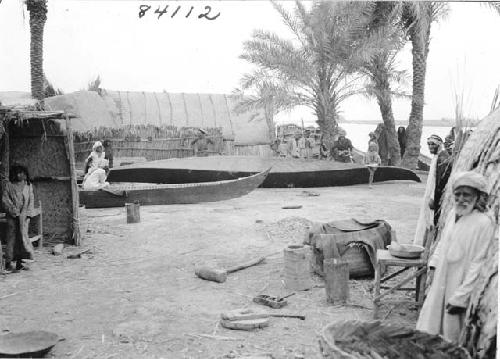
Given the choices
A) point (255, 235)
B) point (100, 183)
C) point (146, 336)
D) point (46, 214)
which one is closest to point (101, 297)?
point (146, 336)

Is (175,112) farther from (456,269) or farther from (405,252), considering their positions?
(456,269)

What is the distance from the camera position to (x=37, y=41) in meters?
14.0

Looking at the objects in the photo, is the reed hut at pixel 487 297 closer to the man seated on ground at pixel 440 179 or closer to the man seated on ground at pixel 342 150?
the man seated on ground at pixel 440 179

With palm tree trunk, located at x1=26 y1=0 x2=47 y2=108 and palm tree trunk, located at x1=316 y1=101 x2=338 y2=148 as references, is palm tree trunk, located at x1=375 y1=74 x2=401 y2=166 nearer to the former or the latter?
palm tree trunk, located at x1=316 y1=101 x2=338 y2=148

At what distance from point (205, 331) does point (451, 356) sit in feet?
6.74

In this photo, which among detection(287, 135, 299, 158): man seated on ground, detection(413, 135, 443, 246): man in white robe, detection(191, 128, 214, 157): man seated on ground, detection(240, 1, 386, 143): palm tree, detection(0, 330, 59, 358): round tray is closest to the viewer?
detection(0, 330, 59, 358): round tray

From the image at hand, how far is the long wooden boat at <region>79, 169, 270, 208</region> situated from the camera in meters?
10.5

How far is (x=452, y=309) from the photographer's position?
3553mm

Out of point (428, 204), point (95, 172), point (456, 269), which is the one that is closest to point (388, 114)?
point (95, 172)

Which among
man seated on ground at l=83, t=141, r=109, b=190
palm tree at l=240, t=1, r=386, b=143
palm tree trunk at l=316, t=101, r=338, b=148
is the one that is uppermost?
palm tree at l=240, t=1, r=386, b=143

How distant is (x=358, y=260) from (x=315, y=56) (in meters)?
12.1

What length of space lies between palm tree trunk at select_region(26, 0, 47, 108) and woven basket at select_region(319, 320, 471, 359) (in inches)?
489

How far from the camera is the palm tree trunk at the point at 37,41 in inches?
529

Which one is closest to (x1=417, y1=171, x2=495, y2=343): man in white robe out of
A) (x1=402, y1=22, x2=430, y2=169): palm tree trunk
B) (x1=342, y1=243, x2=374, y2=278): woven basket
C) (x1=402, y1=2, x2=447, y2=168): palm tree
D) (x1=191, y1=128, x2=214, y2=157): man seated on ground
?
(x1=342, y1=243, x2=374, y2=278): woven basket
